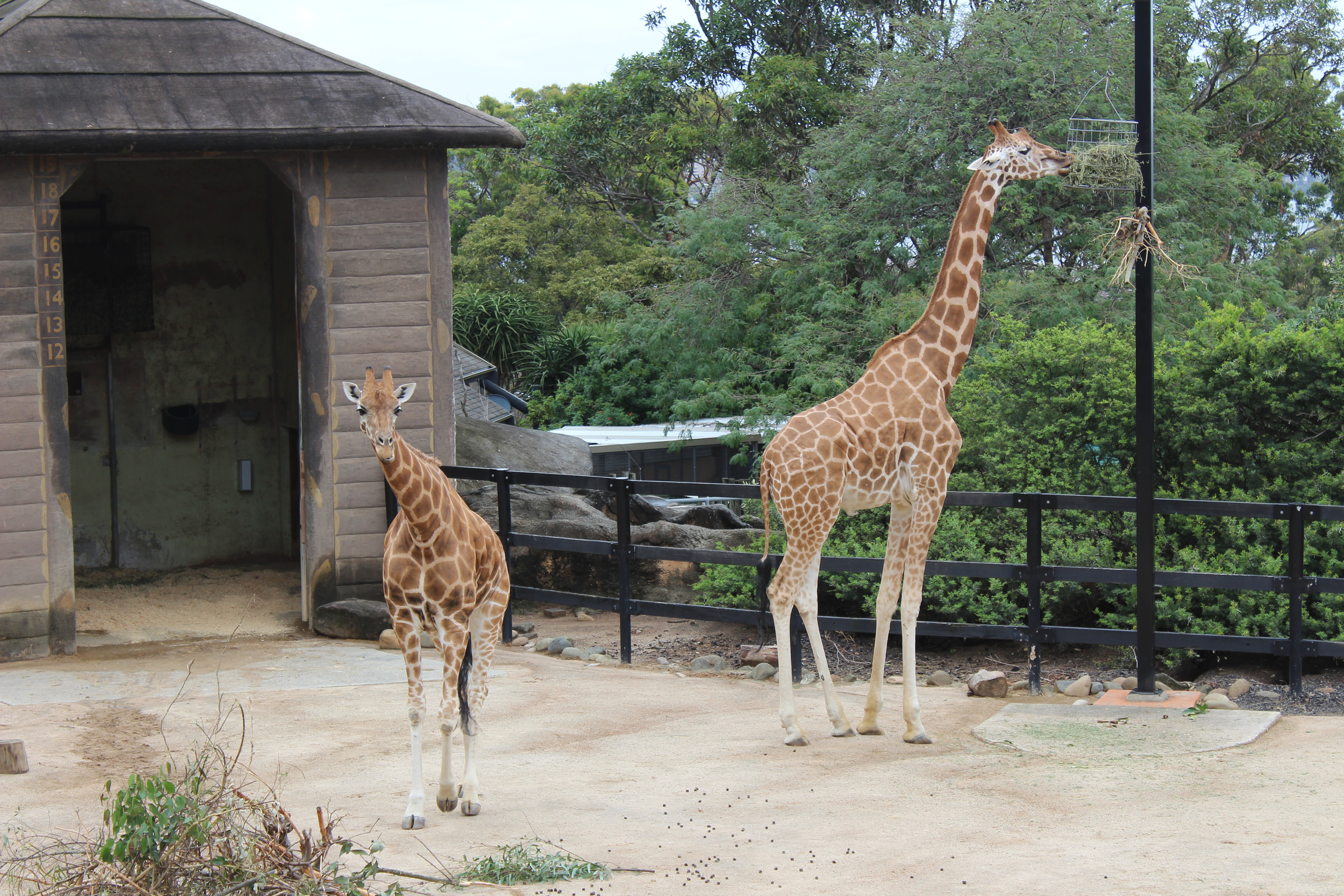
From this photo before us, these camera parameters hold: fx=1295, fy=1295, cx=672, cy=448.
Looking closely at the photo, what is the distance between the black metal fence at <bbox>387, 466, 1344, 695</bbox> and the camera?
7582 millimetres

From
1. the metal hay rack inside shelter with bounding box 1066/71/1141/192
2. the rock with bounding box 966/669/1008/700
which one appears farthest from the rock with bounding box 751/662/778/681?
the metal hay rack inside shelter with bounding box 1066/71/1141/192

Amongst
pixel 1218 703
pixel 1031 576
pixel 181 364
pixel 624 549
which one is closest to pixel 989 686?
pixel 1031 576

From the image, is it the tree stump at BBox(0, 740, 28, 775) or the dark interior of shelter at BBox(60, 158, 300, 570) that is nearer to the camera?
the tree stump at BBox(0, 740, 28, 775)

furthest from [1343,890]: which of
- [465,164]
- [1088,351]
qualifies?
[465,164]

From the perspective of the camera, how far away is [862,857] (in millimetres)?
5184

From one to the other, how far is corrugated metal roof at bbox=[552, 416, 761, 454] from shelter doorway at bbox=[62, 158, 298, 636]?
3.69 m

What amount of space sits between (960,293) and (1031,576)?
1.90 m

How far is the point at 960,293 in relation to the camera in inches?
288

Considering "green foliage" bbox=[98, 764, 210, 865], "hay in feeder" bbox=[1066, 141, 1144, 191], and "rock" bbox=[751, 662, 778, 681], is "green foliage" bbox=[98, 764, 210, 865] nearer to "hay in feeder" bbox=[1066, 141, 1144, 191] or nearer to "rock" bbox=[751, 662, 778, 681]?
"rock" bbox=[751, 662, 778, 681]

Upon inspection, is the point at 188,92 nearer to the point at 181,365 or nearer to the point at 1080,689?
the point at 181,365

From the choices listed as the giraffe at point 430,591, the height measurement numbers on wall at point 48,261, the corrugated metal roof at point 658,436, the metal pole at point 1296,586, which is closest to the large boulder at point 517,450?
the corrugated metal roof at point 658,436

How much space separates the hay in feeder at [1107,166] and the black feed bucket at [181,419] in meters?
9.24

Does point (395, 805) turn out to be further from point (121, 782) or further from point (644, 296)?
point (644, 296)

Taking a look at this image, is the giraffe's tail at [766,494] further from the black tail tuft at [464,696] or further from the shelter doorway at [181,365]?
the shelter doorway at [181,365]
